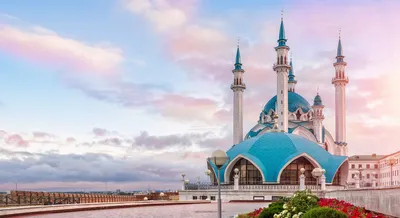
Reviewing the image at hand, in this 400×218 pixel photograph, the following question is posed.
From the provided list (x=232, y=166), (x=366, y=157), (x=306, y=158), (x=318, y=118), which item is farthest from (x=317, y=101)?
(x=366, y=157)

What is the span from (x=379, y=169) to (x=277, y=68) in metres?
65.9

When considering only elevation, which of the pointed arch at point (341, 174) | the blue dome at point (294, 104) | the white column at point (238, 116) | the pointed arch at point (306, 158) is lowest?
the pointed arch at point (341, 174)

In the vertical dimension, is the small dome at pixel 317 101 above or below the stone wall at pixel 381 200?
above

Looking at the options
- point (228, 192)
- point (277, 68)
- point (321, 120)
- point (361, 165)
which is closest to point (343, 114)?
point (321, 120)

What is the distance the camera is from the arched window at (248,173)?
62438 mm

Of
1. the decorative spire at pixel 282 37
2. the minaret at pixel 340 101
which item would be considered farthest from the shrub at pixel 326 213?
the minaret at pixel 340 101

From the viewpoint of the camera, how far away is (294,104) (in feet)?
297

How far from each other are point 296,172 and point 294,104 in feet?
99.4

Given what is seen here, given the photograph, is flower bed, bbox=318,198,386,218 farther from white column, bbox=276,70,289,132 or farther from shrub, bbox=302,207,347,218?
white column, bbox=276,70,289,132

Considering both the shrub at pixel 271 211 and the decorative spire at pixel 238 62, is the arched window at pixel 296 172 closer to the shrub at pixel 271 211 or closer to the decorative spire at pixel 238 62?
the decorative spire at pixel 238 62

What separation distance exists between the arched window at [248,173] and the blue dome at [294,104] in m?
27.0

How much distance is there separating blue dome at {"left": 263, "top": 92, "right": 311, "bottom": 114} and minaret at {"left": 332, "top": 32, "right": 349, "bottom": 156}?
10.2 meters

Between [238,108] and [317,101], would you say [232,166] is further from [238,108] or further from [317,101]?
[317,101]

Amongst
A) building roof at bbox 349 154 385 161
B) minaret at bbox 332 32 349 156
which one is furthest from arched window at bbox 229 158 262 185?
building roof at bbox 349 154 385 161
